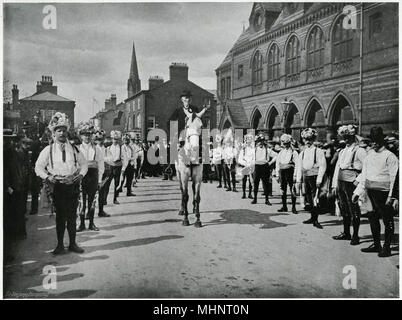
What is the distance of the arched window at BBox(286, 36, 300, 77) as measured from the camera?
9977 millimetres

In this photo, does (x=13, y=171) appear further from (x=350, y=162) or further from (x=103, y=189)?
(x=350, y=162)

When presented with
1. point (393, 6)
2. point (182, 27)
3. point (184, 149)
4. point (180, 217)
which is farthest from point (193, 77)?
point (393, 6)

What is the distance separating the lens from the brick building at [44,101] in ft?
19.7

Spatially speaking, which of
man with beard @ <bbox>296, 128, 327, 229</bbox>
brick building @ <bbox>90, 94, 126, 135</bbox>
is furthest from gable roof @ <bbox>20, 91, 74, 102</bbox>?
man with beard @ <bbox>296, 128, 327, 229</bbox>

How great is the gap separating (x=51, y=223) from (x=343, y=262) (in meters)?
5.67

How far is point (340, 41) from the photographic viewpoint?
27.6 ft

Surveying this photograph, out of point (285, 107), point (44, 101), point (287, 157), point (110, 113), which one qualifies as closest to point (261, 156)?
point (287, 157)

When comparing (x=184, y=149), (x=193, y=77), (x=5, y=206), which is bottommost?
(x=5, y=206)

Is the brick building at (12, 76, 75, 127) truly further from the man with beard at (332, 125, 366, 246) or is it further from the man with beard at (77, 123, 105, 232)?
the man with beard at (332, 125, 366, 246)

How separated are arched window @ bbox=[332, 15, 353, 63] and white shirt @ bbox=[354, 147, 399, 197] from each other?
138 inches

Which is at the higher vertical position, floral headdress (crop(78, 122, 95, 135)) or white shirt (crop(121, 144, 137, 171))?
floral headdress (crop(78, 122, 95, 135))

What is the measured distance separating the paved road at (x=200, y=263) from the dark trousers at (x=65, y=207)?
36cm

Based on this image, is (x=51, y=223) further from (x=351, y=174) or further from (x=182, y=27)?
(x=351, y=174)

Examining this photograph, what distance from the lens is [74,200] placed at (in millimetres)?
5461
